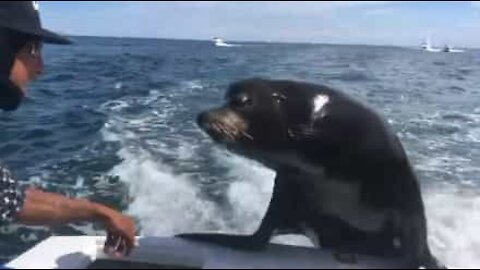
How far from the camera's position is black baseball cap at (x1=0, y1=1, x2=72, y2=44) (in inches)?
113

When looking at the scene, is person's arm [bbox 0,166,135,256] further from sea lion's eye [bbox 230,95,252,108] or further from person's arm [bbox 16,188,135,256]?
sea lion's eye [bbox 230,95,252,108]

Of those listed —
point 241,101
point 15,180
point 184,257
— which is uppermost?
point 241,101

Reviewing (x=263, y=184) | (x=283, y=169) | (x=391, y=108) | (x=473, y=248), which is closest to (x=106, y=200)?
(x=263, y=184)

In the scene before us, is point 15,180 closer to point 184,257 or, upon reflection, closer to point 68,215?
point 68,215

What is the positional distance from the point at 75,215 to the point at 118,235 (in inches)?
8.1

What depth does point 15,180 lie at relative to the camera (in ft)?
9.91

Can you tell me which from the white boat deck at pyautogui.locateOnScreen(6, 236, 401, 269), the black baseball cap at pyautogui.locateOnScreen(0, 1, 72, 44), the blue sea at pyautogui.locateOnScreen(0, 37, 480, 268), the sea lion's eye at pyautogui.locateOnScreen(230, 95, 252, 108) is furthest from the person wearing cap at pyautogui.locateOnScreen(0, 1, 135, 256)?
the blue sea at pyautogui.locateOnScreen(0, 37, 480, 268)

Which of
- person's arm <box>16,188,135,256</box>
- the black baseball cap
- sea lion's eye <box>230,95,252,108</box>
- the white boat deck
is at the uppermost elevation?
the black baseball cap

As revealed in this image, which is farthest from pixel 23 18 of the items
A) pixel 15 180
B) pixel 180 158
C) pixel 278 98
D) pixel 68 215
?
pixel 180 158

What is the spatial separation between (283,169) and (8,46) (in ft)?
4.12

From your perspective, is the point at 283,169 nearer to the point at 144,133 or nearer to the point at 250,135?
the point at 250,135

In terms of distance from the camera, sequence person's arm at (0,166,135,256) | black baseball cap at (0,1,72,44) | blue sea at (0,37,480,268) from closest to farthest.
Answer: black baseball cap at (0,1,72,44), person's arm at (0,166,135,256), blue sea at (0,37,480,268)

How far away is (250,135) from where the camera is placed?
10.2 feet

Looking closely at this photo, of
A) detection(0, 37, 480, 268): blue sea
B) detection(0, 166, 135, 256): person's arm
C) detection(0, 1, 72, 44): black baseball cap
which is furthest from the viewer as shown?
detection(0, 37, 480, 268): blue sea
